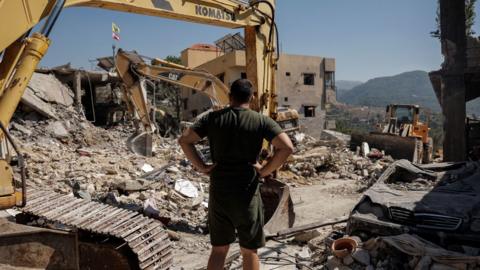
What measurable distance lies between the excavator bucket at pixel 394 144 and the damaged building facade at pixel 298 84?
44.0 ft

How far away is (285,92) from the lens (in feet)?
107

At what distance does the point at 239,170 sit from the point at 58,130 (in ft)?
49.9

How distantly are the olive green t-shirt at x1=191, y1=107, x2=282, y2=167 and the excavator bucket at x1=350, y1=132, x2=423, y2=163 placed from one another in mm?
13440

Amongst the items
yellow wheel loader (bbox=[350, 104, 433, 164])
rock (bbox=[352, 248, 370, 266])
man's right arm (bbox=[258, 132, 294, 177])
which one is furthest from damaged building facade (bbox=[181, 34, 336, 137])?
man's right arm (bbox=[258, 132, 294, 177])

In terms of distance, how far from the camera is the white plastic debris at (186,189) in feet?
29.2

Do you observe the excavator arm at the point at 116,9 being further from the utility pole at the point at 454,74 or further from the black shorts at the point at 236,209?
the utility pole at the point at 454,74

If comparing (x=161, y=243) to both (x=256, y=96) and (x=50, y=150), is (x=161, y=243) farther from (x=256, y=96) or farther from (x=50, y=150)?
(x=50, y=150)

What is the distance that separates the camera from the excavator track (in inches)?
172

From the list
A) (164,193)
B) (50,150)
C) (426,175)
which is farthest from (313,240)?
(50,150)

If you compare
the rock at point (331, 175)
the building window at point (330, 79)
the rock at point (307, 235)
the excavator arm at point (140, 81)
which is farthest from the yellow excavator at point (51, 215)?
the building window at point (330, 79)

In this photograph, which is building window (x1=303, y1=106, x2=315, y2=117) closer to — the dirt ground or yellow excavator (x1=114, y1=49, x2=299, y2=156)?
the dirt ground

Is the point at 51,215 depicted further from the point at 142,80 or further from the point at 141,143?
the point at 142,80

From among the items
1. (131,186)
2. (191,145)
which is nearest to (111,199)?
(131,186)

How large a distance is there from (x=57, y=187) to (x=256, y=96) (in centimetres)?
445
